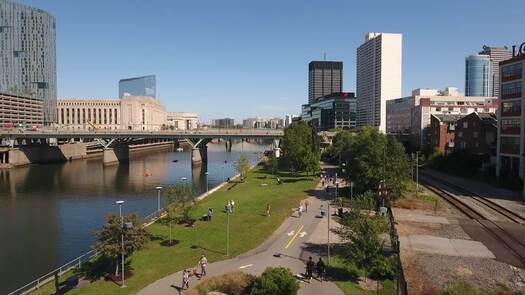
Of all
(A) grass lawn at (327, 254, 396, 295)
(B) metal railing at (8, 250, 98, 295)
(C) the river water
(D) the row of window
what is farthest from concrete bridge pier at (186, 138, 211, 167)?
(A) grass lawn at (327, 254, 396, 295)

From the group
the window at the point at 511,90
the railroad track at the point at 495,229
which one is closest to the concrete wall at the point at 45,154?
the railroad track at the point at 495,229

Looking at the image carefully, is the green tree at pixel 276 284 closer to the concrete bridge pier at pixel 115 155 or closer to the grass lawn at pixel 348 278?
the grass lawn at pixel 348 278

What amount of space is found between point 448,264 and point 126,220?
21054 millimetres

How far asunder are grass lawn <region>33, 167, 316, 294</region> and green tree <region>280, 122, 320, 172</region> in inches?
572

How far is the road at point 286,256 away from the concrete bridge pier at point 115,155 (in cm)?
9478

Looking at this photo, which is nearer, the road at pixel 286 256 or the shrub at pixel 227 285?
the shrub at pixel 227 285

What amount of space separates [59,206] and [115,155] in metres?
74.9

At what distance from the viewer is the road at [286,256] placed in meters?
24.1

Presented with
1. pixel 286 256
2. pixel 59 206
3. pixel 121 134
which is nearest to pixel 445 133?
pixel 286 256

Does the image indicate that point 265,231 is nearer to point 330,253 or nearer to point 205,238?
point 205,238

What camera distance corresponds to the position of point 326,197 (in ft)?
177

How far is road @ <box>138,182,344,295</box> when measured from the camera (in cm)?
2412

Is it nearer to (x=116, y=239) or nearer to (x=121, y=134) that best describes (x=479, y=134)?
(x=116, y=239)

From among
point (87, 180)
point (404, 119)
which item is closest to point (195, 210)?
point (87, 180)
